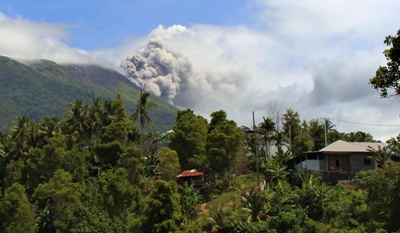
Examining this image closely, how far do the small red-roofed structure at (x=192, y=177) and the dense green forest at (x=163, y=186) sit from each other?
0.93 metres

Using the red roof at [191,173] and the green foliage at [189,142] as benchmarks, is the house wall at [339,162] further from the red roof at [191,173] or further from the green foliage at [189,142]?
the red roof at [191,173]

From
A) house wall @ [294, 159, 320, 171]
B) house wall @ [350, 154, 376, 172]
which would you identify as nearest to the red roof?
house wall @ [294, 159, 320, 171]

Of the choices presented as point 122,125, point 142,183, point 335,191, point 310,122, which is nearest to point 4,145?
point 122,125

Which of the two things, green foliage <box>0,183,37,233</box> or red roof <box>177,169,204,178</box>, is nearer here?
green foliage <box>0,183,37,233</box>

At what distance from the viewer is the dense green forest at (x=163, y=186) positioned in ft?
138

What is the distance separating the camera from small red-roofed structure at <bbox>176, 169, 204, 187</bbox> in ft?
200

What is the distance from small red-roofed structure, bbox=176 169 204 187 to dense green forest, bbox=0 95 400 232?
36.5 inches

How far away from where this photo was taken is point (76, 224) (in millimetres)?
43594

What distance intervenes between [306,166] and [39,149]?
2848 centimetres

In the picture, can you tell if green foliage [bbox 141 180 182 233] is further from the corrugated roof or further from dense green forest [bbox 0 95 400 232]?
the corrugated roof

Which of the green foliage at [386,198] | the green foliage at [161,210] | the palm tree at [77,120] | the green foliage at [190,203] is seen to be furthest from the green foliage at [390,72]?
the palm tree at [77,120]

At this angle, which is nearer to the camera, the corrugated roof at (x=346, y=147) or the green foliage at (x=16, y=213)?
the green foliage at (x=16, y=213)

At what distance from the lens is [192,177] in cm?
6184

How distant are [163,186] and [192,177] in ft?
67.1
